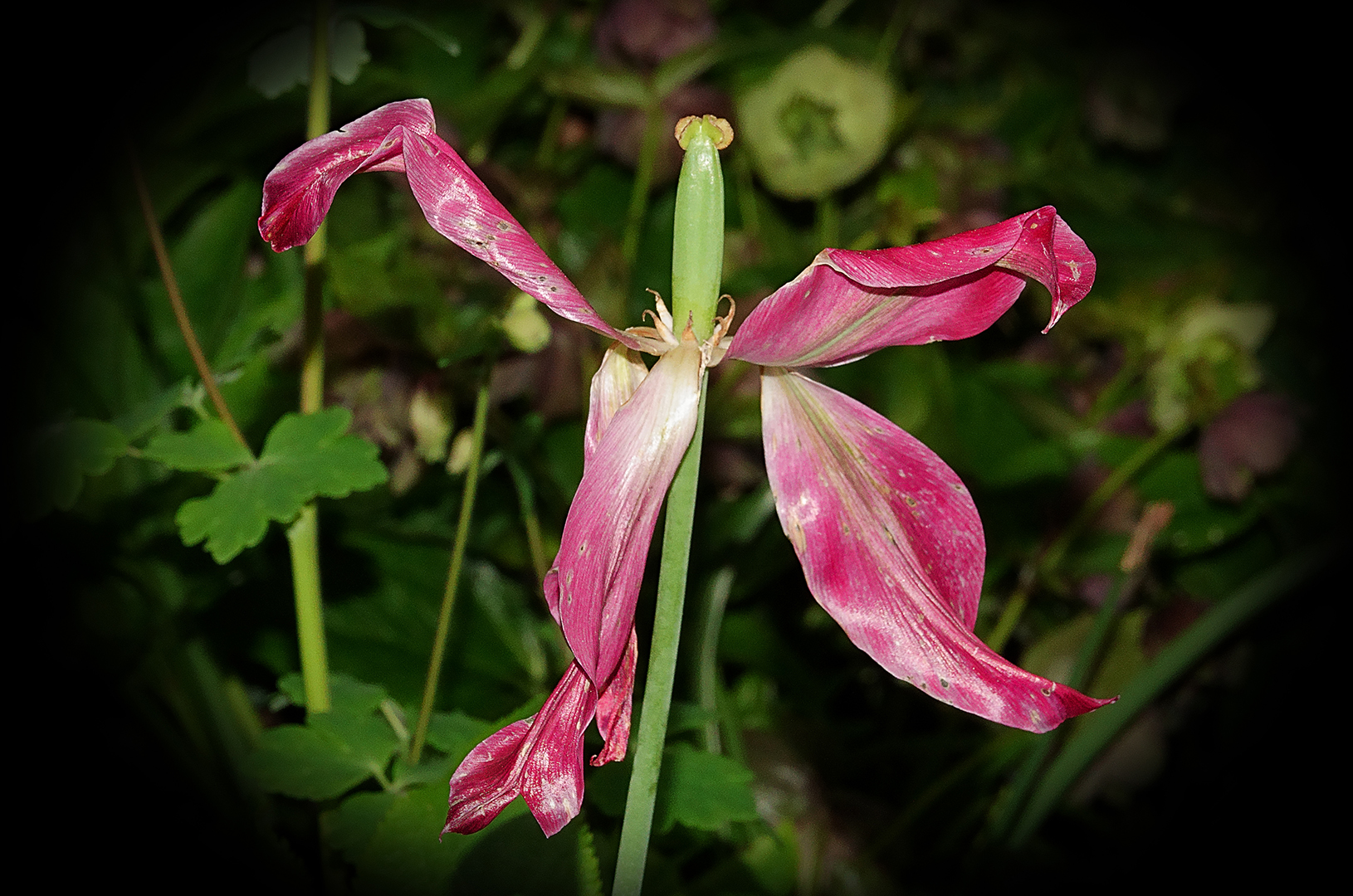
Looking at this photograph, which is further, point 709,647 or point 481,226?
point 709,647

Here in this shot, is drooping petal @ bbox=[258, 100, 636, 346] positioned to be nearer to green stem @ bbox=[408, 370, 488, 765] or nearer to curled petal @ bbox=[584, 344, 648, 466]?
curled petal @ bbox=[584, 344, 648, 466]

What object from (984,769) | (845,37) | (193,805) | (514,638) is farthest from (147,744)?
(845,37)

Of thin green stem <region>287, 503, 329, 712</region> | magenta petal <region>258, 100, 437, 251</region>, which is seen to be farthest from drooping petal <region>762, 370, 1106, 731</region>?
thin green stem <region>287, 503, 329, 712</region>

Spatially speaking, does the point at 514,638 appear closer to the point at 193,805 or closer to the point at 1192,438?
the point at 193,805

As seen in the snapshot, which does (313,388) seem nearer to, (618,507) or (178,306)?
(178,306)

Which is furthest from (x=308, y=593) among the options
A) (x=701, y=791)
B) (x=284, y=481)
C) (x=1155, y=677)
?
(x=1155, y=677)

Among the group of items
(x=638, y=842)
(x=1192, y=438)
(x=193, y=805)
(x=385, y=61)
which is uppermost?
(x=385, y=61)
